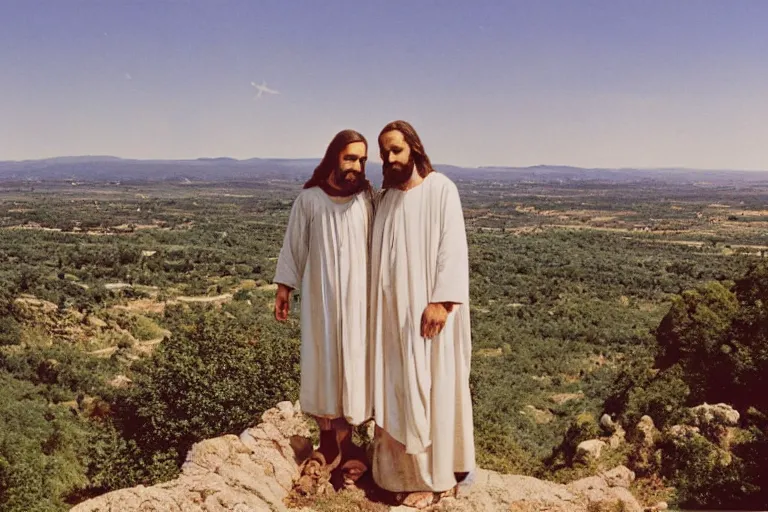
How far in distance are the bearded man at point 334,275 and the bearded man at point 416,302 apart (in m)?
0.11

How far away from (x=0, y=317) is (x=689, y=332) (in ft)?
77.9

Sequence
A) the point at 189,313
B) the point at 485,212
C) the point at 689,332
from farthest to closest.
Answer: the point at 485,212 < the point at 189,313 < the point at 689,332

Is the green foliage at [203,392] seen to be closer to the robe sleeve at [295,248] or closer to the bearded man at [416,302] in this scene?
the robe sleeve at [295,248]

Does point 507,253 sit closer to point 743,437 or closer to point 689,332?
point 689,332

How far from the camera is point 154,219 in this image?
89562 mm

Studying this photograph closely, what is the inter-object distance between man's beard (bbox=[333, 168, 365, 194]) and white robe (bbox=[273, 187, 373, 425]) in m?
0.06

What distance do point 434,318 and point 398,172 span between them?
94 centimetres

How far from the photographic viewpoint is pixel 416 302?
3869mm

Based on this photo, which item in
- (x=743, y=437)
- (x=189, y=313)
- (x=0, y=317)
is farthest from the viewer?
(x=189, y=313)

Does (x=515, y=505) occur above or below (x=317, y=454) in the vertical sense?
below

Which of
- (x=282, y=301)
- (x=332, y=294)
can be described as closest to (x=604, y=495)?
(x=332, y=294)

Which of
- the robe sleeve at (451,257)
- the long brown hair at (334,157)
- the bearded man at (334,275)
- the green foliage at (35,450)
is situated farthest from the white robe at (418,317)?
the green foliage at (35,450)

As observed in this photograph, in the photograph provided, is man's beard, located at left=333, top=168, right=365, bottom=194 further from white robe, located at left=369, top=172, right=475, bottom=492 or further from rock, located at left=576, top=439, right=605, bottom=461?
rock, located at left=576, top=439, right=605, bottom=461

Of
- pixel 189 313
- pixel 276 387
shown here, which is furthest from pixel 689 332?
pixel 189 313
